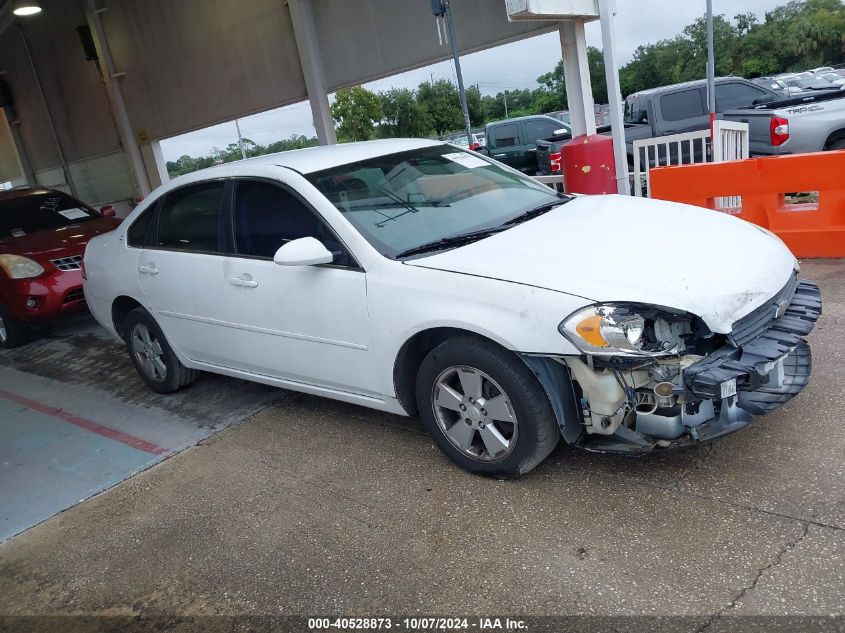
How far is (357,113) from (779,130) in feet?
28.2

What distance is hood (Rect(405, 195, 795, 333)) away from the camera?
9.18ft

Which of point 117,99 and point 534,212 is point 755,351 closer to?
point 534,212

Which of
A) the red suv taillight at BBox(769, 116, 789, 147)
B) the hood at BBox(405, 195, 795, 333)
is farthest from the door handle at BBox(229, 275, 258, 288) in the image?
the red suv taillight at BBox(769, 116, 789, 147)

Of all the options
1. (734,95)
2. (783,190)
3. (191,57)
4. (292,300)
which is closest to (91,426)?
(292,300)

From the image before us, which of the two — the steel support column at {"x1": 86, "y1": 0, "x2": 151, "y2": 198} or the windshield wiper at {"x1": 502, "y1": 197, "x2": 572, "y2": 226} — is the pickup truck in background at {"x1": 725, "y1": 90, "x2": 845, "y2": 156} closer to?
the windshield wiper at {"x1": 502, "y1": 197, "x2": 572, "y2": 226}

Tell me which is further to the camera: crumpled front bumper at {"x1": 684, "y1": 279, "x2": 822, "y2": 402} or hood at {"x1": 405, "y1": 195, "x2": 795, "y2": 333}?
hood at {"x1": 405, "y1": 195, "x2": 795, "y2": 333}

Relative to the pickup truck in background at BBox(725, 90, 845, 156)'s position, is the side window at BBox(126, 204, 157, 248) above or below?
above

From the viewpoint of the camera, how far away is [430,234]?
11.7ft

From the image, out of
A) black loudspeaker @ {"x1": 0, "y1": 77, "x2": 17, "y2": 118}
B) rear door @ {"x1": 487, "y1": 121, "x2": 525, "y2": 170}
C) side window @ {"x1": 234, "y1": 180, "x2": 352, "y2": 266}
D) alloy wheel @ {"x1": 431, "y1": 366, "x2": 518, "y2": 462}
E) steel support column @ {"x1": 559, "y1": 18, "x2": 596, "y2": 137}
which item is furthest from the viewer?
black loudspeaker @ {"x1": 0, "y1": 77, "x2": 17, "y2": 118}

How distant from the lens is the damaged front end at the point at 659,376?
2723 mm

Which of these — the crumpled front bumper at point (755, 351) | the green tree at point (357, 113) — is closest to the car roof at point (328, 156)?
the crumpled front bumper at point (755, 351)

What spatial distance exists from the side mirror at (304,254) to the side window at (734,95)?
34.9 ft

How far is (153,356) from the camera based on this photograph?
5219 millimetres

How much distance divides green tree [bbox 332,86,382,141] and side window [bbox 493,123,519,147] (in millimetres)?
2810
